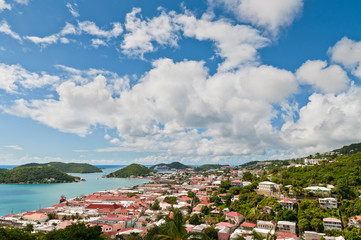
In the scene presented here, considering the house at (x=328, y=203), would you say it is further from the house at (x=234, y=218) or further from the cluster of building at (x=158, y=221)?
the house at (x=234, y=218)

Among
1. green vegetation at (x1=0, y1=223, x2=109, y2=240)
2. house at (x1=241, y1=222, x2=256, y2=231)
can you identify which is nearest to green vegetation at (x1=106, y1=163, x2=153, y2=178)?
house at (x1=241, y1=222, x2=256, y2=231)

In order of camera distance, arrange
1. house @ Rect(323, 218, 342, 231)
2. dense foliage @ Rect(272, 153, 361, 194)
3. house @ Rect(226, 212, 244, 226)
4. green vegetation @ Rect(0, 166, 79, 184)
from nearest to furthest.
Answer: house @ Rect(323, 218, 342, 231), house @ Rect(226, 212, 244, 226), dense foliage @ Rect(272, 153, 361, 194), green vegetation @ Rect(0, 166, 79, 184)

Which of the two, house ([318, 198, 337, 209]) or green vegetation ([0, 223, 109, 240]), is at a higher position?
green vegetation ([0, 223, 109, 240])

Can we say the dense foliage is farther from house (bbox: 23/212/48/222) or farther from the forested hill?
house (bbox: 23/212/48/222)

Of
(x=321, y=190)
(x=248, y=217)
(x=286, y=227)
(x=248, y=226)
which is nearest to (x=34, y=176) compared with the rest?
(x=248, y=217)

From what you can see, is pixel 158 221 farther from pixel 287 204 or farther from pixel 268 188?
pixel 268 188

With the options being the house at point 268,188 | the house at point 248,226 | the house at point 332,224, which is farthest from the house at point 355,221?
the house at point 268,188
